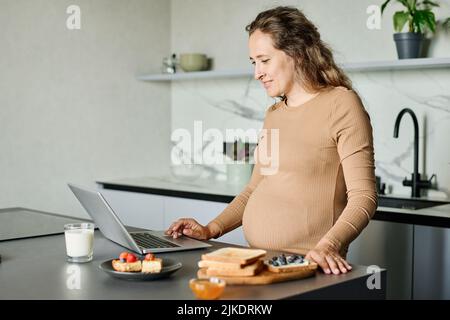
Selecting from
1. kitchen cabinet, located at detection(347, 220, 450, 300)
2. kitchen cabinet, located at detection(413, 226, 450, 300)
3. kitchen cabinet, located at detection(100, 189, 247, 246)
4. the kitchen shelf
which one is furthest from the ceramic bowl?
kitchen cabinet, located at detection(413, 226, 450, 300)

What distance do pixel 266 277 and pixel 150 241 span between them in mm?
652

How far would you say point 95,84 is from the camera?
4.12 meters

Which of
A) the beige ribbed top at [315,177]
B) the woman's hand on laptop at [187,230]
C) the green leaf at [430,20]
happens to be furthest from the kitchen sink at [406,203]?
the woman's hand on laptop at [187,230]

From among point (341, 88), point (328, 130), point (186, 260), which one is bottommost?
point (186, 260)

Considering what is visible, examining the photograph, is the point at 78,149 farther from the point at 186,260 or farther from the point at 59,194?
the point at 186,260

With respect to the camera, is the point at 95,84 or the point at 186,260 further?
the point at 95,84

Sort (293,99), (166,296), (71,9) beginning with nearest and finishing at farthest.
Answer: (166,296), (293,99), (71,9)

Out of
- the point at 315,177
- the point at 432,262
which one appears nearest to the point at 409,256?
the point at 432,262

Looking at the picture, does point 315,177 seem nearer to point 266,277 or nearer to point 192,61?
A: point 266,277

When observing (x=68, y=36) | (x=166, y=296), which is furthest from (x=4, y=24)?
(x=166, y=296)

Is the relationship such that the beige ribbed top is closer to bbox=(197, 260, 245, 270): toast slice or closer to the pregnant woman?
the pregnant woman

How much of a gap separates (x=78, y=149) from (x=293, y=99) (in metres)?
2.21

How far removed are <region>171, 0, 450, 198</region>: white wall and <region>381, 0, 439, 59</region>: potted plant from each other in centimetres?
13

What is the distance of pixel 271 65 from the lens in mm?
2105
